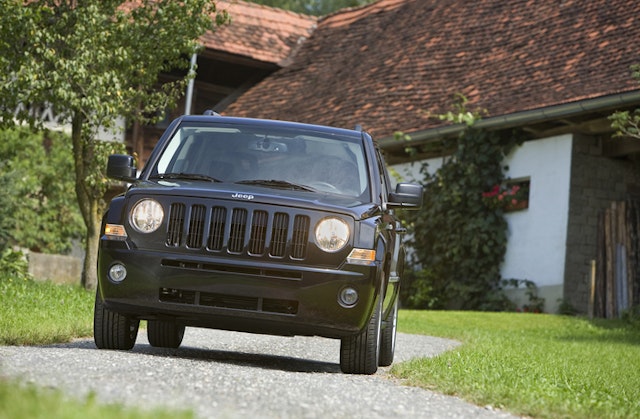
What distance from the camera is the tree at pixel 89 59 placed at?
1517cm

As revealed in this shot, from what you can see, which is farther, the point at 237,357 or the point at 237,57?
the point at 237,57

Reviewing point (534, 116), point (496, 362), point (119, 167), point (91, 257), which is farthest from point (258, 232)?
point (534, 116)

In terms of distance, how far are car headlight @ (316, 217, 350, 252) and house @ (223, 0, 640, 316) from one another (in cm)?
1036

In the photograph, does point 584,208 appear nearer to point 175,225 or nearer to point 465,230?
point 465,230

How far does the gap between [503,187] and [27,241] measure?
9.48 metres

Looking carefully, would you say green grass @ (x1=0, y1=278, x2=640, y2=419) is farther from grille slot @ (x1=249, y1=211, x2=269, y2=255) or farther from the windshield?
the windshield

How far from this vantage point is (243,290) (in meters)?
7.88

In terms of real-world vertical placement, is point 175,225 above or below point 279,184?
below

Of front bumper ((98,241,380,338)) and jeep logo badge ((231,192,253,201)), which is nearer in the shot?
front bumper ((98,241,380,338))

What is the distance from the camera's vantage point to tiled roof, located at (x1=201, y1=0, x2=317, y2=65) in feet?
98.8

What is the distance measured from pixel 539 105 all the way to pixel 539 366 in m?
10.2

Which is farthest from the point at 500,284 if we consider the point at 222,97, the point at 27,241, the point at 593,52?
the point at 222,97

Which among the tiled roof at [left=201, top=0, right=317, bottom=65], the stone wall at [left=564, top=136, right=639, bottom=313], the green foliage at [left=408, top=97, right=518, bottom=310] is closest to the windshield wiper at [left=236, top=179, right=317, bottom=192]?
the stone wall at [left=564, top=136, right=639, bottom=313]

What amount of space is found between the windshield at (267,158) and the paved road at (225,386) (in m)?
1.25
